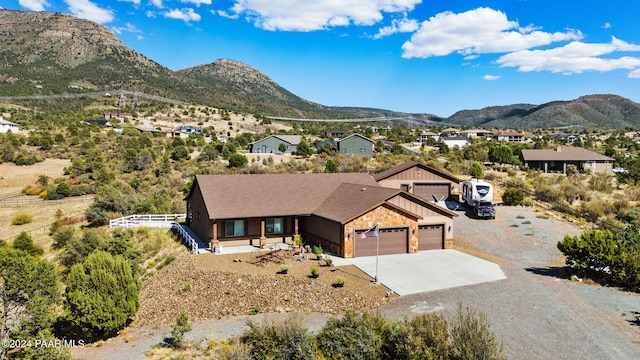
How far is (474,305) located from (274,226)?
519 inches

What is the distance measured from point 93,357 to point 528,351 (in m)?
14.6

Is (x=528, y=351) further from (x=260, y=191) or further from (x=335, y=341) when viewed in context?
(x=260, y=191)

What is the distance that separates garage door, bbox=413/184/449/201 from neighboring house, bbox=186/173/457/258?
12008mm

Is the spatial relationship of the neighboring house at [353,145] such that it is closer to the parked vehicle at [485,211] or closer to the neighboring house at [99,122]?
the parked vehicle at [485,211]

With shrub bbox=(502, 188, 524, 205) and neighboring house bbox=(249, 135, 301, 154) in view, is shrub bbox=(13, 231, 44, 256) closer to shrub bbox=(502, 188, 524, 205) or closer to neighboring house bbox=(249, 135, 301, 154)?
shrub bbox=(502, 188, 524, 205)

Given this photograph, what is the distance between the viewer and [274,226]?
1021 inches

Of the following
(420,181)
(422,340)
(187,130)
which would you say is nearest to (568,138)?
(420,181)

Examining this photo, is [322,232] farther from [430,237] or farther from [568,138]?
[568,138]

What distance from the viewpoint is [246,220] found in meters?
25.3

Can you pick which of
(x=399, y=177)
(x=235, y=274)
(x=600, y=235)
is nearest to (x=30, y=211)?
(x=235, y=274)

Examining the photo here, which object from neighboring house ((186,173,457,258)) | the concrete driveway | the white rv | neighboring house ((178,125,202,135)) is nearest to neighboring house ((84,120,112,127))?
neighboring house ((178,125,202,135))

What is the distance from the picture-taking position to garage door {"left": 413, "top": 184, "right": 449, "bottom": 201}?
37.9 m

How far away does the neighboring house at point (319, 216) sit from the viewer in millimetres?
23375

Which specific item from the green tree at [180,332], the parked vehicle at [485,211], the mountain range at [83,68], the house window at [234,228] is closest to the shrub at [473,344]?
the green tree at [180,332]
